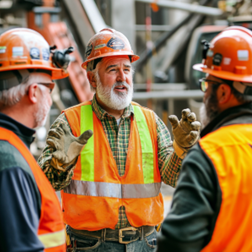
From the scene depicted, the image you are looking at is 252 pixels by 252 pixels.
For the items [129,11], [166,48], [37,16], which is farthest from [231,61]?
[166,48]

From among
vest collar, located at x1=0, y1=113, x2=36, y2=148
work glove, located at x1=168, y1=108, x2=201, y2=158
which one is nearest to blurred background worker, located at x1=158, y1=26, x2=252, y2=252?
work glove, located at x1=168, y1=108, x2=201, y2=158

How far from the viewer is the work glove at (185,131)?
103 inches

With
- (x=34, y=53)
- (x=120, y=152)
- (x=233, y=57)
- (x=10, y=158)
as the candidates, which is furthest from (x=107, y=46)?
(x=10, y=158)

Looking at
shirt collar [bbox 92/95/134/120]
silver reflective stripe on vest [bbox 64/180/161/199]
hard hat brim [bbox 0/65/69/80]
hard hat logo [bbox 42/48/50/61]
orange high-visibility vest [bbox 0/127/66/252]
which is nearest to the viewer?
orange high-visibility vest [bbox 0/127/66/252]

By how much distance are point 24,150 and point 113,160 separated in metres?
1.02

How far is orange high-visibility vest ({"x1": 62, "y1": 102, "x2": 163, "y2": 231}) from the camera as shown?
2.69 meters

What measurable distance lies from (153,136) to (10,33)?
1361 millimetres

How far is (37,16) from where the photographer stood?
7.59m

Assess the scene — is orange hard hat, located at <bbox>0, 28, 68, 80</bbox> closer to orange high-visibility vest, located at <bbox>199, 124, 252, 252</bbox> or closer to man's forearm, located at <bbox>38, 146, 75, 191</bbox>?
man's forearm, located at <bbox>38, 146, 75, 191</bbox>

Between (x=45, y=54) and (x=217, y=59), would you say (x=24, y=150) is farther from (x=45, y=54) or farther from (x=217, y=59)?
(x=217, y=59)

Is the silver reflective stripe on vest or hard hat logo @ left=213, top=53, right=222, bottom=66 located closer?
hard hat logo @ left=213, top=53, right=222, bottom=66

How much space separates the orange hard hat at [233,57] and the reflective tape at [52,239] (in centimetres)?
116

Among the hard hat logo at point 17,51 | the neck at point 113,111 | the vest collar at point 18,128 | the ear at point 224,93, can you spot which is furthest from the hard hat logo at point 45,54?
the ear at point 224,93

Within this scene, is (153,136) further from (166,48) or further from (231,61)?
(166,48)
